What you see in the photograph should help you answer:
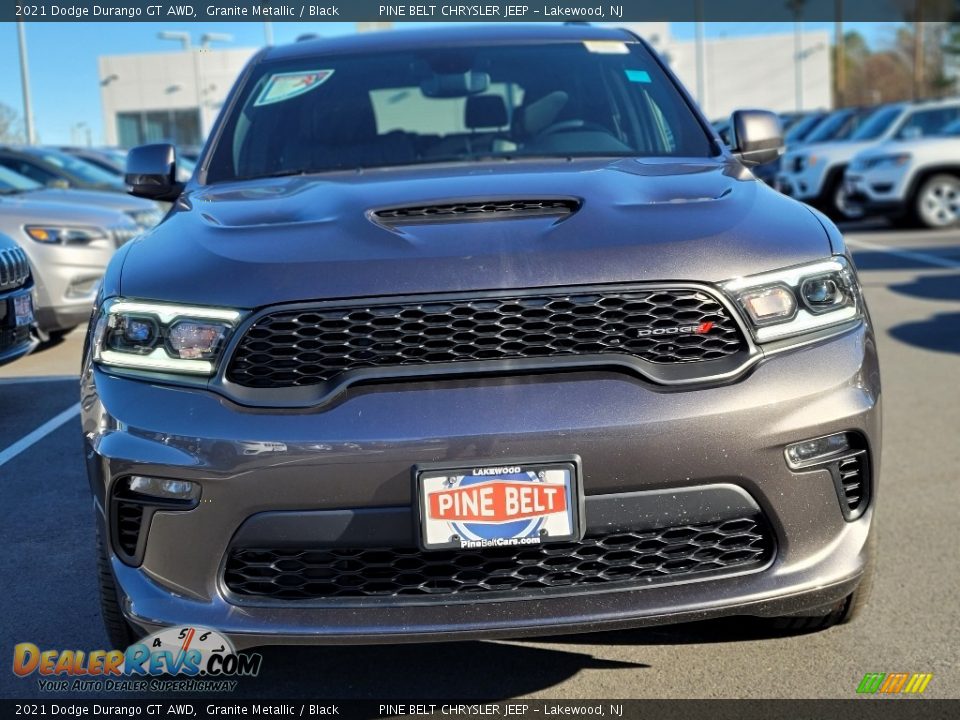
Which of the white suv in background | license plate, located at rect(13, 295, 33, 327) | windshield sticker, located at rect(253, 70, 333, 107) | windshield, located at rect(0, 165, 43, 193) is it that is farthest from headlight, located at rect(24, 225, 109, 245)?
the white suv in background

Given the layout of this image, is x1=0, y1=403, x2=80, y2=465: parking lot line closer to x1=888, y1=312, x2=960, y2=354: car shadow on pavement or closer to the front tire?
x1=888, y1=312, x2=960, y2=354: car shadow on pavement

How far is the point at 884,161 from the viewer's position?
47.7 ft

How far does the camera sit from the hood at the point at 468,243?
246 cm

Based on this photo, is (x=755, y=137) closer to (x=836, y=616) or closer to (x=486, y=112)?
(x=486, y=112)

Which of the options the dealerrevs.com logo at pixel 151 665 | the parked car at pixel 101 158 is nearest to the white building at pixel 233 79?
the parked car at pixel 101 158

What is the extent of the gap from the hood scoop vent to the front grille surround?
316mm

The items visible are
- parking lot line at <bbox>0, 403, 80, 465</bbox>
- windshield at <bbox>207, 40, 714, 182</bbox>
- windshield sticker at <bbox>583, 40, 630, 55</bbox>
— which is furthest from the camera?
parking lot line at <bbox>0, 403, 80, 465</bbox>

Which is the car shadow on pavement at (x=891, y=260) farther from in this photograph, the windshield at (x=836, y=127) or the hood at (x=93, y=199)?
the hood at (x=93, y=199)

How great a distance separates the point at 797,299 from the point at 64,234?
22.6ft

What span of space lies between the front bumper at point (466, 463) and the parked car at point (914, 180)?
13023 millimetres

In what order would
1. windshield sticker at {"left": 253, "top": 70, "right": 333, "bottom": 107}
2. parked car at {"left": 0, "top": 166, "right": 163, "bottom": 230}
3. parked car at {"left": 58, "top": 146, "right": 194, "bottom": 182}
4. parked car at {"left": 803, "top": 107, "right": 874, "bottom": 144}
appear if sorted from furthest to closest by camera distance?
parked car at {"left": 803, "top": 107, "right": 874, "bottom": 144} → parked car at {"left": 58, "top": 146, "right": 194, "bottom": 182} → parked car at {"left": 0, "top": 166, "right": 163, "bottom": 230} → windshield sticker at {"left": 253, "top": 70, "right": 333, "bottom": 107}

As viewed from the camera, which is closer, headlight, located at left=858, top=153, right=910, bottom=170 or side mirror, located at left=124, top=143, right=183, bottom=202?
side mirror, located at left=124, top=143, right=183, bottom=202

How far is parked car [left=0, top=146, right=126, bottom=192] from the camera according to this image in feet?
40.5

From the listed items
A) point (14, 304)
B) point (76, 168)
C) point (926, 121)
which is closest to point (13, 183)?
point (14, 304)
